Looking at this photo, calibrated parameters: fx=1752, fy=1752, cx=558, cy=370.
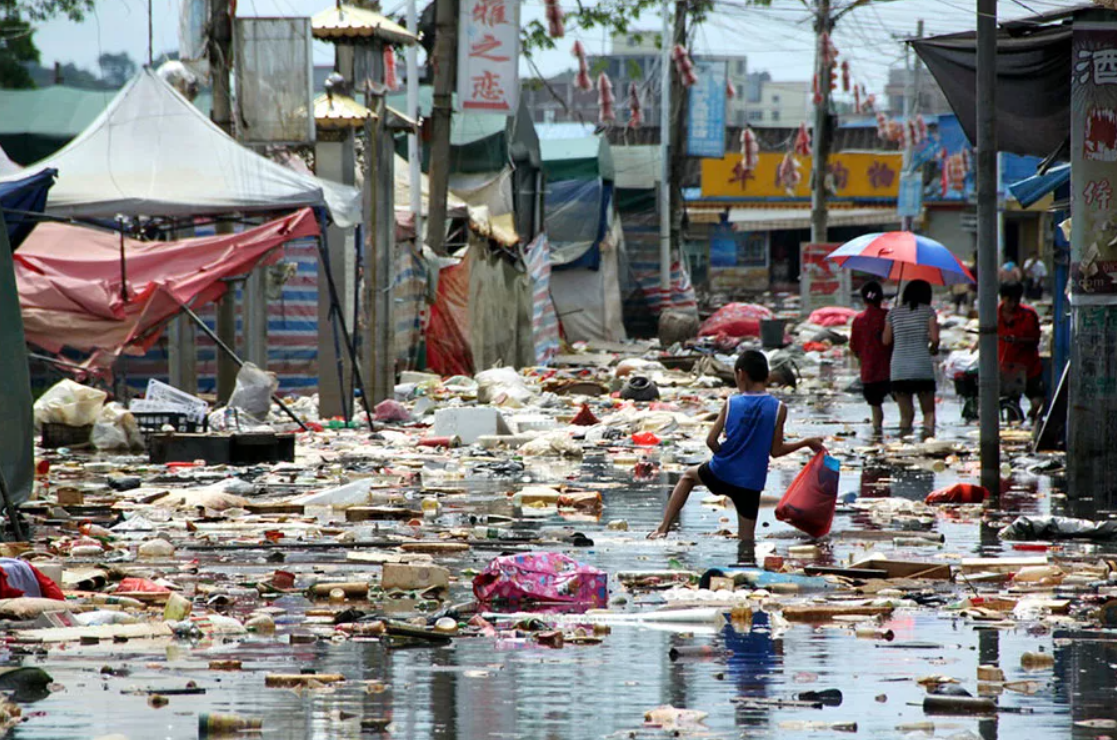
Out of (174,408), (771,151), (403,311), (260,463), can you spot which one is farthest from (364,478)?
(771,151)

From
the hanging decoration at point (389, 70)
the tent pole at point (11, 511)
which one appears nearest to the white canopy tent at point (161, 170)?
the hanging decoration at point (389, 70)

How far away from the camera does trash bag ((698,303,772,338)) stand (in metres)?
35.8

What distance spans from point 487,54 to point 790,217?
36.3 meters

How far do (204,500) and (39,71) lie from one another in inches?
1444

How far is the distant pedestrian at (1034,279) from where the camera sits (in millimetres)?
47281

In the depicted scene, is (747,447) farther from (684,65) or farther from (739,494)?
(684,65)

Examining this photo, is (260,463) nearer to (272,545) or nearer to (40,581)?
(272,545)

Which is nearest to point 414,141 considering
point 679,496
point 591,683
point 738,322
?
point 738,322

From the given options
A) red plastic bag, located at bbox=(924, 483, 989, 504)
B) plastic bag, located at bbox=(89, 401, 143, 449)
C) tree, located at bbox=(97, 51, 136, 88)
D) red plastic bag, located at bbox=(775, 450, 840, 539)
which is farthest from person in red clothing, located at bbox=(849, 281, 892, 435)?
tree, located at bbox=(97, 51, 136, 88)

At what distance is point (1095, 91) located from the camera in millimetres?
11391

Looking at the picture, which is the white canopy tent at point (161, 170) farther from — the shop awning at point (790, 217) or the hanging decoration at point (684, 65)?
the shop awning at point (790, 217)

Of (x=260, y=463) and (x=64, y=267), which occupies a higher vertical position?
(x=64, y=267)

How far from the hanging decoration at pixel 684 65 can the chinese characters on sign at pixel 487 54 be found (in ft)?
43.7

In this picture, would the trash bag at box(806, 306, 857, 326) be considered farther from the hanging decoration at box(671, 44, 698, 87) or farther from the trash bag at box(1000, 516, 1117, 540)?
the trash bag at box(1000, 516, 1117, 540)
